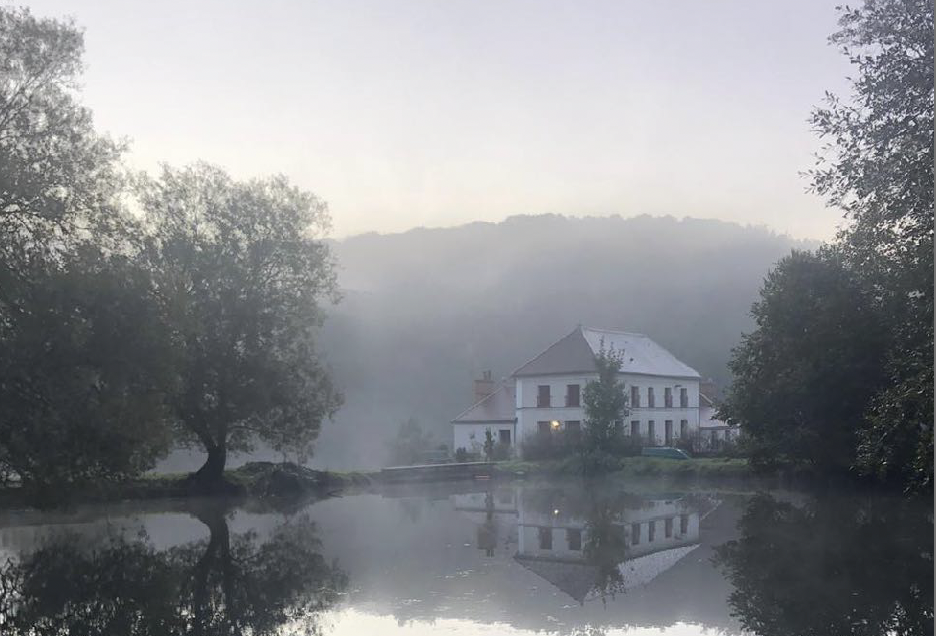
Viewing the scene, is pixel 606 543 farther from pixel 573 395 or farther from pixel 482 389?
pixel 482 389

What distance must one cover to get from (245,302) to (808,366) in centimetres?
2053

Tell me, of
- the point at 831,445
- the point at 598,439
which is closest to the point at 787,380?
the point at 831,445

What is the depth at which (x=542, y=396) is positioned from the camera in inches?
2312

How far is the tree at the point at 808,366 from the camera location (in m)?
32.3

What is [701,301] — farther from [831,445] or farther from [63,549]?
[63,549]

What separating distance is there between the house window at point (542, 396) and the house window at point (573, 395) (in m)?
1.45

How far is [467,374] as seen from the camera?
3696 inches

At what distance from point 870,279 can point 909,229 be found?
350 cm

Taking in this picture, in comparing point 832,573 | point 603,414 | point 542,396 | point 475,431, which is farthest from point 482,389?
point 832,573

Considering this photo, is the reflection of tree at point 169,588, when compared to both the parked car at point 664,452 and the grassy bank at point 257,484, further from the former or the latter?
the parked car at point 664,452

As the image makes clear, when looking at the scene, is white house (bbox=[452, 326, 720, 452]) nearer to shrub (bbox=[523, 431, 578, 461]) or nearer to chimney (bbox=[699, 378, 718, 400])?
shrub (bbox=[523, 431, 578, 461])

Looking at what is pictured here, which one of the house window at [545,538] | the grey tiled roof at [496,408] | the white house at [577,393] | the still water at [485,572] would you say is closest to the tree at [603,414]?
the white house at [577,393]

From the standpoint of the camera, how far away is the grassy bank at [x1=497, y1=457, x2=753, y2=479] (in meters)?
39.6

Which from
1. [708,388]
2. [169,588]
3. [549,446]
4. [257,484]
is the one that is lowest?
[257,484]
